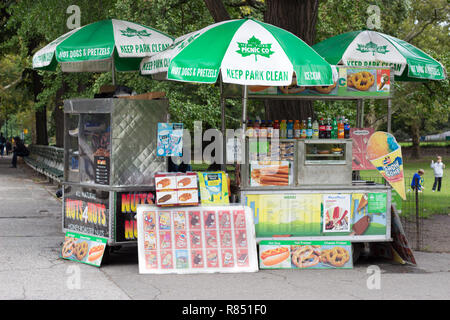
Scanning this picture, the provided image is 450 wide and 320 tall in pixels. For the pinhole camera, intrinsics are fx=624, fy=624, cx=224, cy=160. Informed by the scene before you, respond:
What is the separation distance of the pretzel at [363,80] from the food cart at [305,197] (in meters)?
0.24

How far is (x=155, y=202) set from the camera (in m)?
8.38

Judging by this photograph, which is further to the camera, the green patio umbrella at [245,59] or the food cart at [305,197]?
the food cart at [305,197]

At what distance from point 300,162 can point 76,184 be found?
3.17 meters

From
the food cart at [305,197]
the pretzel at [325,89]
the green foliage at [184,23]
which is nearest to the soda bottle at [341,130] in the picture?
the food cart at [305,197]

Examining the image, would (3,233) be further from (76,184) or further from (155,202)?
(155,202)

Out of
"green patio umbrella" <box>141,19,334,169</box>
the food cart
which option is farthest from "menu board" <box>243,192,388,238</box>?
"green patio umbrella" <box>141,19,334,169</box>

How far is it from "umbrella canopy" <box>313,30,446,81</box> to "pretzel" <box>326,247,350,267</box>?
9.90ft

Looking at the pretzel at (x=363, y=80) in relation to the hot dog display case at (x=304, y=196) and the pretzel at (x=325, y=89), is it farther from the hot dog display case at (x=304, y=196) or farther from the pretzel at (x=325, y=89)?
the hot dog display case at (x=304, y=196)

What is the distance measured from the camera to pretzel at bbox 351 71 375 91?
8.62m

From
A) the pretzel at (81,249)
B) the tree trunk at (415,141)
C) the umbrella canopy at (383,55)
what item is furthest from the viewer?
the tree trunk at (415,141)

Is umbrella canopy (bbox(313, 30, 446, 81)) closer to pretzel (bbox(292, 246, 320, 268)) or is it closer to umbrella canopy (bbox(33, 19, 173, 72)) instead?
umbrella canopy (bbox(33, 19, 173, 72))

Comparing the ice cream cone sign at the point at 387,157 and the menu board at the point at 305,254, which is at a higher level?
the ice cream cone sign at the point at 387,157

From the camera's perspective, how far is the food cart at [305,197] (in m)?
8.20

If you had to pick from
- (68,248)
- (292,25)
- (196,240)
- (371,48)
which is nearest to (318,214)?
(196,240)
